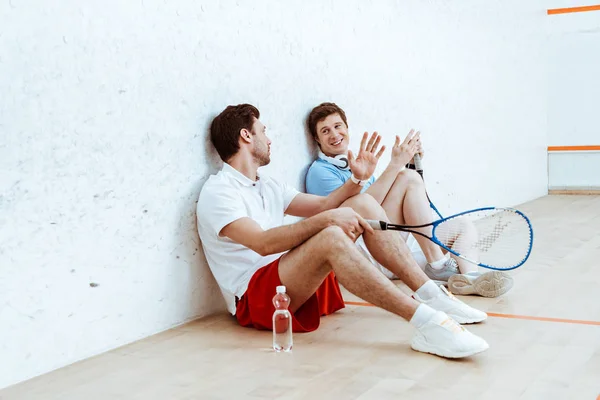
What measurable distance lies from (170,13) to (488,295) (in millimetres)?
1473

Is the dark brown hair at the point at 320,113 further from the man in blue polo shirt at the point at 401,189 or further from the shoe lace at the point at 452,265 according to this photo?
the shoe lace at the point at 452,265

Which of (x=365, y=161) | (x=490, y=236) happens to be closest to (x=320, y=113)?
(x=365, y=161)

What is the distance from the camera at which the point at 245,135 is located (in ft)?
8.73

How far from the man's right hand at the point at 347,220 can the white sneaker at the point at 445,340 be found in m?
0.36

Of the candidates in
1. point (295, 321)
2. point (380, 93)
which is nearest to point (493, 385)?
point (295, 321)

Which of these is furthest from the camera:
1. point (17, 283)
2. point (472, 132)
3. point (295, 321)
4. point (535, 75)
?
point (535, 75)

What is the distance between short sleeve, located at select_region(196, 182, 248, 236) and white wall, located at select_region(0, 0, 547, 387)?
0.08 metres

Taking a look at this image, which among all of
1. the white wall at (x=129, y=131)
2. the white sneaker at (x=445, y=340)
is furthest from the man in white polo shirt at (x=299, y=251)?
the white wall at (x=129, y=131)

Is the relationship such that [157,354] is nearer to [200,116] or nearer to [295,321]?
[295,321]

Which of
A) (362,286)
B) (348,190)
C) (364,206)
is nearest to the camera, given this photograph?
(362,286)

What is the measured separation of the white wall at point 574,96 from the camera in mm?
6707

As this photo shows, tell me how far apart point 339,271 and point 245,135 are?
0.66 meters

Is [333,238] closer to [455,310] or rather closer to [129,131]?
[455,310]

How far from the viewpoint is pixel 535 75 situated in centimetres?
656
